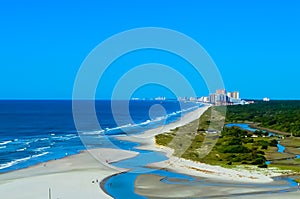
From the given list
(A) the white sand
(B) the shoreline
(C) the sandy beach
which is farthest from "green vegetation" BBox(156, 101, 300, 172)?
(A) the white sand

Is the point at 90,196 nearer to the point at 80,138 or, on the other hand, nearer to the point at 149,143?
the point at 149,143

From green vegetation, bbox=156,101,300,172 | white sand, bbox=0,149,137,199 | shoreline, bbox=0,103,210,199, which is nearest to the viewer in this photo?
white sand, bbox=0,149,137,199

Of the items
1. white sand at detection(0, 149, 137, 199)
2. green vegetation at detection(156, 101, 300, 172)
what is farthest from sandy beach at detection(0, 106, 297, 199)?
green vegetation at detection(156, 101, 300, 172)

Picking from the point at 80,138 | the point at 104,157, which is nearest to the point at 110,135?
the point at 80,138

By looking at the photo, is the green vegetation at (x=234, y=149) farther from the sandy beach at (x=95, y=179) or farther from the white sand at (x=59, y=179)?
the white sand at (x=59, y=179)

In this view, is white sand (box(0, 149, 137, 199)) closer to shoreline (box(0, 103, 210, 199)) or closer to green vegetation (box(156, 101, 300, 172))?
shoreline (box(0, 103, 210, 199))

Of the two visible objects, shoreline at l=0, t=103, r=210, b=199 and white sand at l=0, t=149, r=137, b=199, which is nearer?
white sand at l=0, t=149, r=137, b=199

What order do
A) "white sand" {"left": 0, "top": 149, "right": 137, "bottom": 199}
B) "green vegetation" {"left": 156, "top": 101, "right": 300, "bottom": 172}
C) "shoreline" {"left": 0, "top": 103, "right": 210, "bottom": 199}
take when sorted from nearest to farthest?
"white sand" {"left": 0, "top": 149, "right": 137, "bottom": 199} → "shoreline" {"left": 0, "top": 103, "right": 210, "bottom": 199} → "green vegetation" {"left": 156, "top": 101, "right": 300, "bottom": 172}

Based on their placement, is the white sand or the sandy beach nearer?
the white sand

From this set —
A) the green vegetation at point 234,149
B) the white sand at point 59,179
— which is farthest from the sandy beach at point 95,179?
the green vegetation at point 234,149

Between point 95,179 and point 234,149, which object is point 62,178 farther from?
point 234,149
